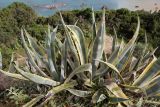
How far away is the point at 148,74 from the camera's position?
229 inches

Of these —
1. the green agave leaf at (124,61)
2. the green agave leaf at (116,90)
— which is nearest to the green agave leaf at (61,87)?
the green agave leaf at (116,90)

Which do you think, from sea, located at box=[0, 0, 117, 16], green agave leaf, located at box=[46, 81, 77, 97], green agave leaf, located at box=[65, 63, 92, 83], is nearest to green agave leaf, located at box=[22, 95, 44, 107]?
green agave leaf, located at box=[46, 81, 77, 97]

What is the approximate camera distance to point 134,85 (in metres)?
5.89

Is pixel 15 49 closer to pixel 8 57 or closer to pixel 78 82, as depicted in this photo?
pixel 8 57

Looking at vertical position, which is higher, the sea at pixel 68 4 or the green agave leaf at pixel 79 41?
the green agave leaf at pixel 79 41

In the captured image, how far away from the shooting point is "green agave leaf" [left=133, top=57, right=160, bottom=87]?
5.71 m

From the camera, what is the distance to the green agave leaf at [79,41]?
5.88m

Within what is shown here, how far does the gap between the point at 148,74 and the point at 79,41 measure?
34.4 inches

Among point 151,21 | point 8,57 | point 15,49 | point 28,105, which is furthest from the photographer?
point 151,21

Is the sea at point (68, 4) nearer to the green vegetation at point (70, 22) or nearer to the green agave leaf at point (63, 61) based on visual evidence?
the green vegetation at point (70, 22)

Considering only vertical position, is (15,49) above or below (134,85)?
below

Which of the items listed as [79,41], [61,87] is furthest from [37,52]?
[61,87]

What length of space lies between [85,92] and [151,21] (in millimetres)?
7149

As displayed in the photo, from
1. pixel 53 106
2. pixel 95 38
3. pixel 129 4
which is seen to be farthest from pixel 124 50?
pixel 129 4
